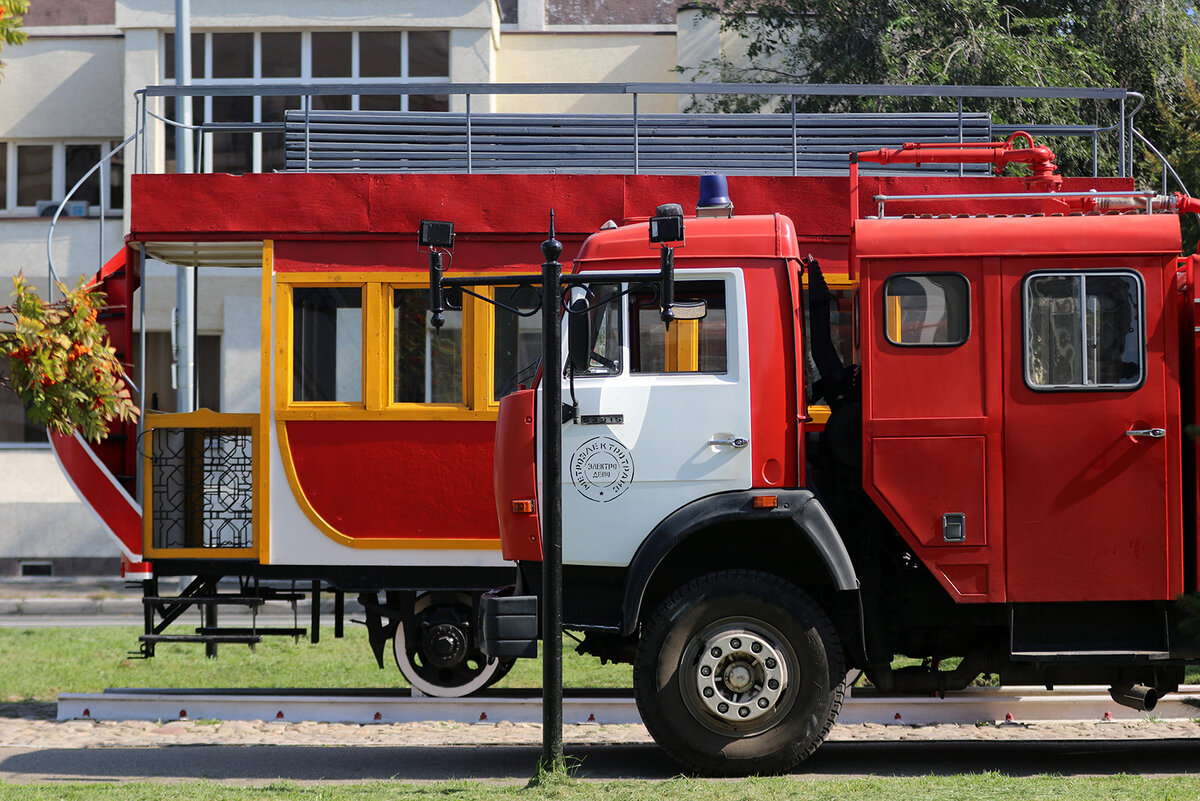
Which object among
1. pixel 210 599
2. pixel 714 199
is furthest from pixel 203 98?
pixel 714 199

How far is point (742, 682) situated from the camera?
7.88 meters

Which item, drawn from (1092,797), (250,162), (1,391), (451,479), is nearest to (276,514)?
(451,479)

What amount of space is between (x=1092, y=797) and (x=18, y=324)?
18.2 ft

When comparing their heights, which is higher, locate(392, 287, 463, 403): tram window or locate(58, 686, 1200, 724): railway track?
locate(392, 287, 463, 403): tram window

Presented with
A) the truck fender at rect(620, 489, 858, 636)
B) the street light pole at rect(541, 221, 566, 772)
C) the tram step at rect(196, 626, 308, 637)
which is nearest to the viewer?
the street light pole at rect(541, 221, 566, 772)

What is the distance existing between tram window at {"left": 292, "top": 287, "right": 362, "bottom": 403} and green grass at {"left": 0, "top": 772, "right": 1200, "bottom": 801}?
3.21 meters

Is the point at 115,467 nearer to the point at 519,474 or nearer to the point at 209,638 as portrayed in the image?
the point at 209,638

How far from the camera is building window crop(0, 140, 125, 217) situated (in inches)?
946

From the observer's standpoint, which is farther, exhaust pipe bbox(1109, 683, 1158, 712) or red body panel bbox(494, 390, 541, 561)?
exhaust pipe bbox(1109, 683, 1158, 712)

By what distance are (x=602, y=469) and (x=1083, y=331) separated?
275 centimetres

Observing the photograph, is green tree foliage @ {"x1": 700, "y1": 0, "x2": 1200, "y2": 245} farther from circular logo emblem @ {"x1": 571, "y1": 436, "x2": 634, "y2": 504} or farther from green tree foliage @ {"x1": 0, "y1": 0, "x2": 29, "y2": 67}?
green tree foliage @ {"x1": 0, "y1": 0, "x2": 29, "y2": 67}

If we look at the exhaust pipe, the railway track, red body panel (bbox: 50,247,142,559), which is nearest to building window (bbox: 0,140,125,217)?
red body panel (bbox: 50,247,142,559)

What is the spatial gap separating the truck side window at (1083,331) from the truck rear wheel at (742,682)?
187 cm

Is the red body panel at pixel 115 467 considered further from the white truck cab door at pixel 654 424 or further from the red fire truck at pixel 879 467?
the white truck cab door at pixel 654 424
